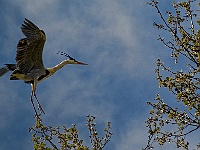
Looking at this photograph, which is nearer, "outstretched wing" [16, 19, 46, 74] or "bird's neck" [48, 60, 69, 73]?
"outstretched wing" [16, 19, 46, 74]

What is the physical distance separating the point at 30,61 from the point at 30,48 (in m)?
0.49

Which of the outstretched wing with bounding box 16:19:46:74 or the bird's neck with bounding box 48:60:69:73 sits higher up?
the bird's neck with bounding box 48:60:69:73

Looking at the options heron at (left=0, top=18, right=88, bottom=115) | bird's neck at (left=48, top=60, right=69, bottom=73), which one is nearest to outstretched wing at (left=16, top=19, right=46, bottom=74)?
heron at (left=0, top=18, right=88, bottom=115)

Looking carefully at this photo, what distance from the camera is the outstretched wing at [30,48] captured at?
33.0ft

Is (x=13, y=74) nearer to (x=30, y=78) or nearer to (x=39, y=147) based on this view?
(x=30, y=78)

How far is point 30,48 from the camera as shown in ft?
34.0

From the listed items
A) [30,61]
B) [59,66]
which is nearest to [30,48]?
[30,61]

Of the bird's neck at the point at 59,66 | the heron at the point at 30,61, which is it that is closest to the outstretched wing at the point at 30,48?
the heron at the point at 30,61

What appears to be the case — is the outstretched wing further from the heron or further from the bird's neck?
the bird's neck

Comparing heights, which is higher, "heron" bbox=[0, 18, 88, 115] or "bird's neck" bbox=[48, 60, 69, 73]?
"bird's neck" bbox=[48, 60, 69, 73]

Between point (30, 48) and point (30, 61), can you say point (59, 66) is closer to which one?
point (30, 61)

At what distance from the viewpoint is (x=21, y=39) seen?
10.1 metres

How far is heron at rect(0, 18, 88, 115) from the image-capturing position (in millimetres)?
10105

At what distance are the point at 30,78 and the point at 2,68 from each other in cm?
89
